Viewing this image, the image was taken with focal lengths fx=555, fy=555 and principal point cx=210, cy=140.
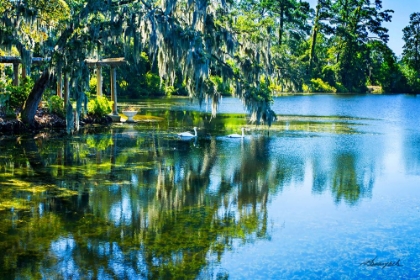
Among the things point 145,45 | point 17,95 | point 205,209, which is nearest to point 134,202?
point 205,209

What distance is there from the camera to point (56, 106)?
2062cm

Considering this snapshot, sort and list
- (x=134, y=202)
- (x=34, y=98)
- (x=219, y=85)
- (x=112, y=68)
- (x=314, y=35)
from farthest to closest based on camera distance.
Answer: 1. (x=314, y=35)
2. (x=219, y=85)
3. (x=112, y=68)
4. (x=34, y=98)
5. (x=134, y=202)

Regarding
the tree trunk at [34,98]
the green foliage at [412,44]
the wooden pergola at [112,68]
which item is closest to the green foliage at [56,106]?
the tree trunk at [34,98]

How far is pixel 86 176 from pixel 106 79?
35.9 metres

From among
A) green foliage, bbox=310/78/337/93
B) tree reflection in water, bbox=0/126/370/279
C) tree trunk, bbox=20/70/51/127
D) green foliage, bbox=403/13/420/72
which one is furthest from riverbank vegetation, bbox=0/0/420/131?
green foliage, bbox=403/13/420/72

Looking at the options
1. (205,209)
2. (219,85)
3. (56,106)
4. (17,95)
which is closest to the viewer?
(205,209)

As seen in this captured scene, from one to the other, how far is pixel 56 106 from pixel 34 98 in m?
2.50

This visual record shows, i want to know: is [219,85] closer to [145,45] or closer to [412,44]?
[145,45]

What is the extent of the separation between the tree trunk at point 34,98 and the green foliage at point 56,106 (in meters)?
1.69

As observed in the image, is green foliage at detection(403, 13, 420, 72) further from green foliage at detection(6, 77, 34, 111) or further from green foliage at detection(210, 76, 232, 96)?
green foliage at detection(6, 77, 34, 111)

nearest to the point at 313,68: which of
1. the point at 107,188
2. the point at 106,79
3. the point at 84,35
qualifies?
the point at 106,79

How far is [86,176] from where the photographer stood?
11.6 metres

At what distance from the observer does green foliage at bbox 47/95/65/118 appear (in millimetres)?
20391

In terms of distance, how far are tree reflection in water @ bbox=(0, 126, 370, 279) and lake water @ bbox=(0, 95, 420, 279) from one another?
0.03 meters
